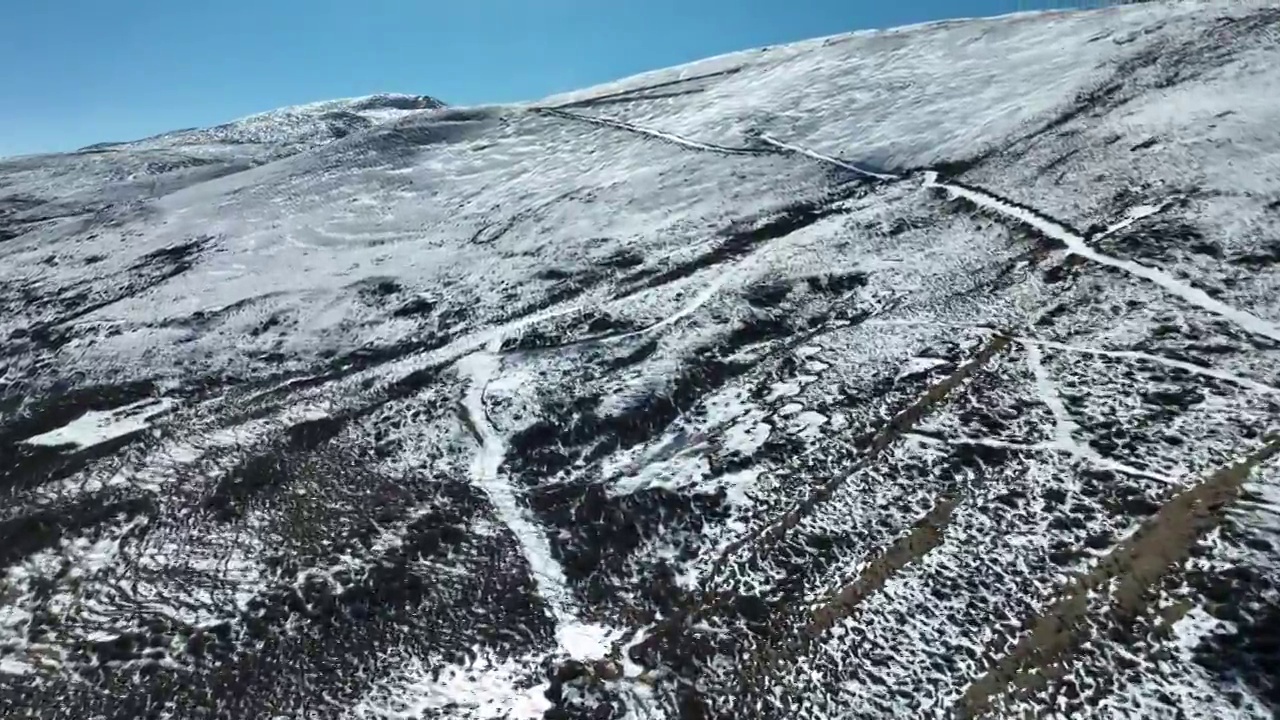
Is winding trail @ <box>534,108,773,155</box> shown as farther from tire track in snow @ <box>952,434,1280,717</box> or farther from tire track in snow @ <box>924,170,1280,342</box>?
tire track in snow @ <box>952,434,1280,717</box>

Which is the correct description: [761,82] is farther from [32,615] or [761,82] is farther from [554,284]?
[32,615]

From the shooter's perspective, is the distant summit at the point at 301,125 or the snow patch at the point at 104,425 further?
the distant summit at the point at 301,125

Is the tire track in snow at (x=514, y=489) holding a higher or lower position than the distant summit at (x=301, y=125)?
lower

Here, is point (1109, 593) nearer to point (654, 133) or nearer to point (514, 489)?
point (514, 489)

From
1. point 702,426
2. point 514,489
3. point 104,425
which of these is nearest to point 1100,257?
point 702,426

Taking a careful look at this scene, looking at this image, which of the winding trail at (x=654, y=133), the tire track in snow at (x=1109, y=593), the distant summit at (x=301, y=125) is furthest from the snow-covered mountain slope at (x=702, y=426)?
the distant summit at (x=301, y=125)

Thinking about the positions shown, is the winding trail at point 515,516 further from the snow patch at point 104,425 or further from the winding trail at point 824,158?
the winding trail at point 824,158
